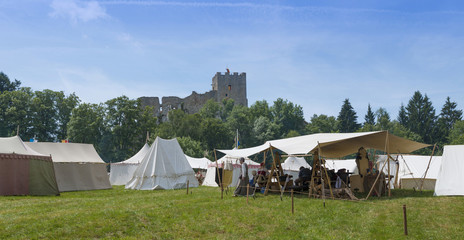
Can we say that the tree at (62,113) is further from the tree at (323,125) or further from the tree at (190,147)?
the tree at (323,125)

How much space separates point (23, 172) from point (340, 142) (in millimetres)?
11936

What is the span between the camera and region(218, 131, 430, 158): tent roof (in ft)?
39.6

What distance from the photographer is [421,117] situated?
57.9m

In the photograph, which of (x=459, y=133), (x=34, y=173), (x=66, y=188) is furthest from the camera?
(x=459, y=133)

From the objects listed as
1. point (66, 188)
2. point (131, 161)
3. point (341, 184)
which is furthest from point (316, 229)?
point (131, 161)

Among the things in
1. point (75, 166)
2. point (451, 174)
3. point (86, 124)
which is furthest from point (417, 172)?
point (86, 124)

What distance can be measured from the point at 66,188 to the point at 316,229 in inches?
563

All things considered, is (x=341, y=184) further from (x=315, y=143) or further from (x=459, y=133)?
(x=459, y=133)

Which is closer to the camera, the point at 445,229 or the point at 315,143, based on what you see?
the point at 445,229

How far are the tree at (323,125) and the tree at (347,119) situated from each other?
0.90m

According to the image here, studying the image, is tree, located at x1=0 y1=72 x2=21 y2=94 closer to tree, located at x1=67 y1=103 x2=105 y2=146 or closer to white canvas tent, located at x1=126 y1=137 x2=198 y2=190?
tree, located at x1=67 y1=103 x2=105 y2=146

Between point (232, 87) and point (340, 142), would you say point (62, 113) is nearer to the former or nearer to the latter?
point (232, 87)

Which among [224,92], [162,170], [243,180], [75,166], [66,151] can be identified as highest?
[224,92]

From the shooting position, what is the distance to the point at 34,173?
46.5 ft
